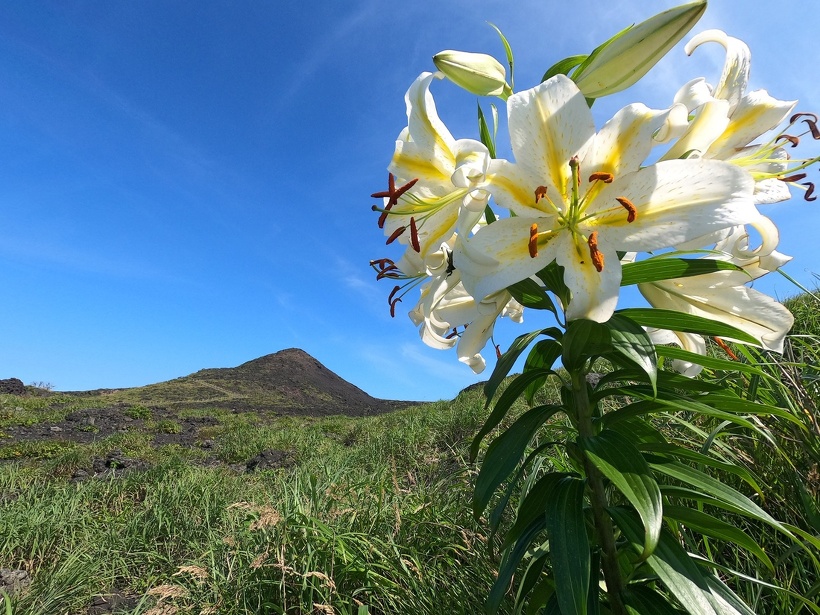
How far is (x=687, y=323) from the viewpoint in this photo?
2.27 ft

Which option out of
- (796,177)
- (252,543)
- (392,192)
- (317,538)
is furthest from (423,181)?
(252,543)

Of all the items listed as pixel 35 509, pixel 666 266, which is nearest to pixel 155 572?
pixel 35 509

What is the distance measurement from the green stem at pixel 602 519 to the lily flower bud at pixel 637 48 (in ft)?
1.31

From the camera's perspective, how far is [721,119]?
66cm

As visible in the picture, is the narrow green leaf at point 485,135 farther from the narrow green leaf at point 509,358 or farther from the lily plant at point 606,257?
the narrow green leaf at point 509,358

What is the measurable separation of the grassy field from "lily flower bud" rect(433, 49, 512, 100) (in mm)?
610

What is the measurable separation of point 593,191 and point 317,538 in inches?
57.5

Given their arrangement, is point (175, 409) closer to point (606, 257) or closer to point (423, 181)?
point (423, 181)

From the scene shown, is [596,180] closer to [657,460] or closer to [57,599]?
[657,460]

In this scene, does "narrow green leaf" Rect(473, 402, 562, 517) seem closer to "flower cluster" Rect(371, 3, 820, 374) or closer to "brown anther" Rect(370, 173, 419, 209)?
"flower cluster" Rect(371, 3, 820, 374)

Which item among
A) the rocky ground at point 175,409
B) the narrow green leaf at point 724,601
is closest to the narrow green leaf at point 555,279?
the narrow green leaf at point 724,601

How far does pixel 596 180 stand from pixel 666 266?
0.14 meters

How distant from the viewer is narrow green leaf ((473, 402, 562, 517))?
0.75 metres

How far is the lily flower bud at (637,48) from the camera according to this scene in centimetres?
62
